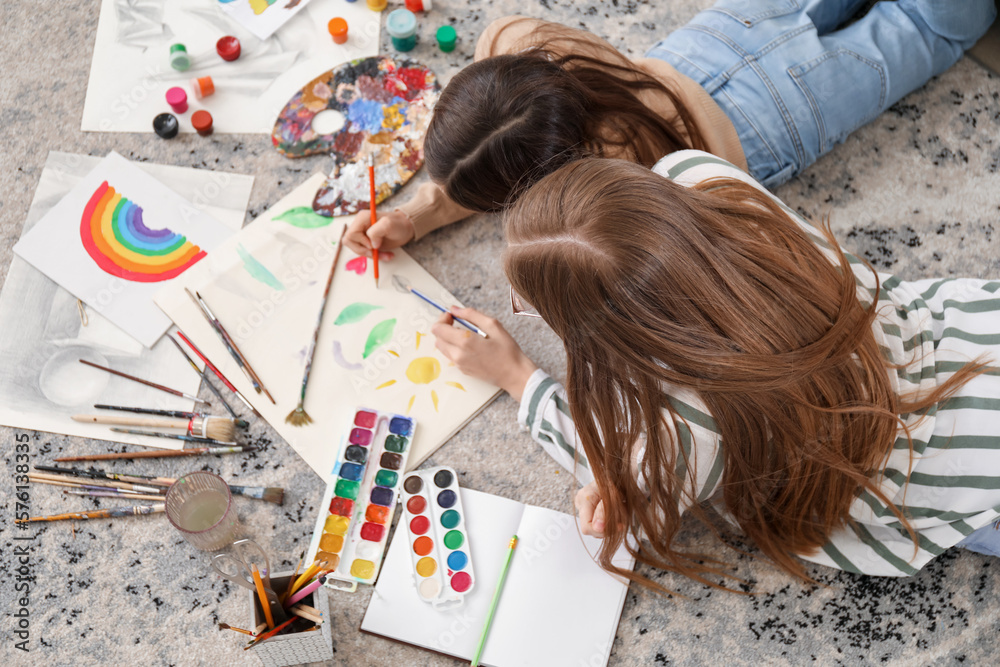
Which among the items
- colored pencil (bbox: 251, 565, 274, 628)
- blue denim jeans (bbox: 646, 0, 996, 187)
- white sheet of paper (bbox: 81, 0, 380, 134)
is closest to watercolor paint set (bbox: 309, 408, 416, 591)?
colored pencil (bbox: 251, 565, 274, 628)

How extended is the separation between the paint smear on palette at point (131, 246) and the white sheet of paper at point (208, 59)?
15 cm

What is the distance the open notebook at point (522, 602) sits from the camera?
2.79ft

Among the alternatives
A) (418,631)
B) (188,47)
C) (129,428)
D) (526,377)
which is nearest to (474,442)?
(526,377)

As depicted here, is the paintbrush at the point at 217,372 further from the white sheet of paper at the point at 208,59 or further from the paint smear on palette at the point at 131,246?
the white sheet of paper at the point at 208,59

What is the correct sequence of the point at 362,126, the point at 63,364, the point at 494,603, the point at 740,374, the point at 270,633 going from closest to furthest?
the point at 740,374, the point at 270,633, the point at 494,603, the point at 63,364, the point at 362,126

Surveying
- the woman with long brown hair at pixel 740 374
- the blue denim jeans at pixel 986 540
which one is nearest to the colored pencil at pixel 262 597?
the woman with long brown hair at pixel 740 374

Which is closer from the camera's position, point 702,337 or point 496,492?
point 702,337

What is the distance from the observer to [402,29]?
3.72 feet

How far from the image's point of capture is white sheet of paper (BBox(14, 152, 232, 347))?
99 centimetres

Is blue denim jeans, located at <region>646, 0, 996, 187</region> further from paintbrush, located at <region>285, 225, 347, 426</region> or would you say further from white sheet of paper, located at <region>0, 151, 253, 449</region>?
white sheet of paper, located at <region>0, 151, 253, 449</region>

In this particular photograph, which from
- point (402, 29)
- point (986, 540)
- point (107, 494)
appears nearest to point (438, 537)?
point (107, 494)

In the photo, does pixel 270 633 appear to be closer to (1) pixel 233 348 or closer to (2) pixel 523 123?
(1) pixel 233 348

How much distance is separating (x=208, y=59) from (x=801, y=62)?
861mm

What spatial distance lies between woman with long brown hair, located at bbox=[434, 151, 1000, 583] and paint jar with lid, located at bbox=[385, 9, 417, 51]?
0.46 m
